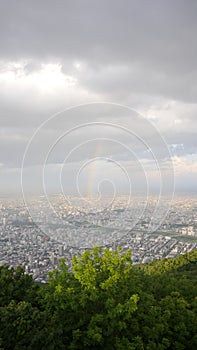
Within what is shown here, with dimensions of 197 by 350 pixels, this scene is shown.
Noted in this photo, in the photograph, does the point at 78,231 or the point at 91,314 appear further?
the point at 78,231

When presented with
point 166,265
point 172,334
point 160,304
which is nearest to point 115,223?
point 160,304

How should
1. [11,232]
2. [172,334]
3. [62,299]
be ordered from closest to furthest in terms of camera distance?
[62,299], [172,334], [11,232]

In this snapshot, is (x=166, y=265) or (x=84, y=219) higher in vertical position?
(x=84, y=219)

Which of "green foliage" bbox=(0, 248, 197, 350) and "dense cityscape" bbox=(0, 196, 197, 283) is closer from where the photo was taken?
"green foliage" bbox=(0, 248, 197, 350)

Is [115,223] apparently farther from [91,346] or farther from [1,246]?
[1,246]
